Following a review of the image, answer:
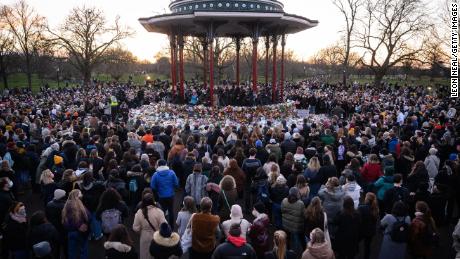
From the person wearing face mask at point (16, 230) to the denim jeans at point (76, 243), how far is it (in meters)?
0.71

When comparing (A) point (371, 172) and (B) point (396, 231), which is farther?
(A) point (371, 172)

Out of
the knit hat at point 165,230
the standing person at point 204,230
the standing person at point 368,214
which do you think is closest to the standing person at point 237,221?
the standing person at point 204,230

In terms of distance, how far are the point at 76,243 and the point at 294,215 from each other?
13.0 feet

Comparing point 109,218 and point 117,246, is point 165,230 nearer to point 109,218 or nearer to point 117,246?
point 117,246

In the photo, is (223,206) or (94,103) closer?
(223,206)

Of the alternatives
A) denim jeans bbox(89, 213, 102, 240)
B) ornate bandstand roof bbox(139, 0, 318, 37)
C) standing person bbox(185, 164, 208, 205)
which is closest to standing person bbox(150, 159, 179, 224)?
standing person bbox(185, 164, 208, 205)

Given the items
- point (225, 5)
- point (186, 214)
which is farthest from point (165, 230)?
point (225, 5)

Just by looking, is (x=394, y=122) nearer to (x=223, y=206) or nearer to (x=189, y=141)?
(x=189, y=141)

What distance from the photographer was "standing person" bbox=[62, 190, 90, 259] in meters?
6.23

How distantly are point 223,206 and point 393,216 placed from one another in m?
3.10

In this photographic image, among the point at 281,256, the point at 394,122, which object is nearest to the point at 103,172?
the point at 281,256

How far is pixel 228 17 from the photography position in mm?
20969

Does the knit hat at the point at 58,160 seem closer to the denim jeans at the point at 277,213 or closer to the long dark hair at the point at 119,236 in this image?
the long dark hair at the point at 119,236

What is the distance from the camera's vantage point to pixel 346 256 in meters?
6.72
